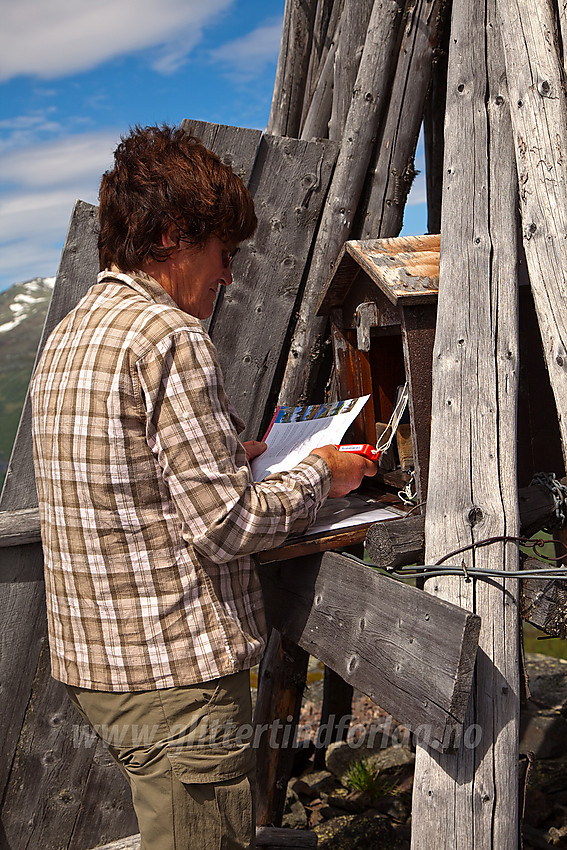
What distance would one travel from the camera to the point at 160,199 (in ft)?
6.76

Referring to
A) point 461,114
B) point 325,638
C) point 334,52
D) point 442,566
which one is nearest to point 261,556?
point 325,638

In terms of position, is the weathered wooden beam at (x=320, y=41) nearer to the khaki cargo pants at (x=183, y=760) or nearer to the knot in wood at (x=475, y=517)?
the knot in wood at (x=475, y=517)

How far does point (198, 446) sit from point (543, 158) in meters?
1.55

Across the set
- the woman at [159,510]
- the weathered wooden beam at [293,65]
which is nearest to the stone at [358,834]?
the woman at [159,510]

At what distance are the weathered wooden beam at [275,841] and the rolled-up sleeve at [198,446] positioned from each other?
1.94 meters

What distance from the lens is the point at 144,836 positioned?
2.08 meters

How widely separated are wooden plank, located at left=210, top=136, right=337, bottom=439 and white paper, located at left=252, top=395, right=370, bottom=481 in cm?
63

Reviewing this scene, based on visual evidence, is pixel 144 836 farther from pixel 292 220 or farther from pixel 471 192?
pixel 292 220

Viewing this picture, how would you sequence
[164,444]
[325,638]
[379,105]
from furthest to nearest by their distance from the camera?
1. [379,105]
2. [325,638]
3. [164,444]

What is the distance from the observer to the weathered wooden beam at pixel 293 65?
396 centimetres

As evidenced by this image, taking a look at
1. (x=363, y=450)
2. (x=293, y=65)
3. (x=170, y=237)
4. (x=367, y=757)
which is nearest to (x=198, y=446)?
(x=170, y=237)

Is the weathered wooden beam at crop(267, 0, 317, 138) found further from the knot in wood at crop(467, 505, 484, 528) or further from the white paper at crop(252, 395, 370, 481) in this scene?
the knot in wood at crop(467, 505, 484, 528)

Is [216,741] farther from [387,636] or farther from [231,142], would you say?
[231,142]

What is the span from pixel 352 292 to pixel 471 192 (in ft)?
1.91
